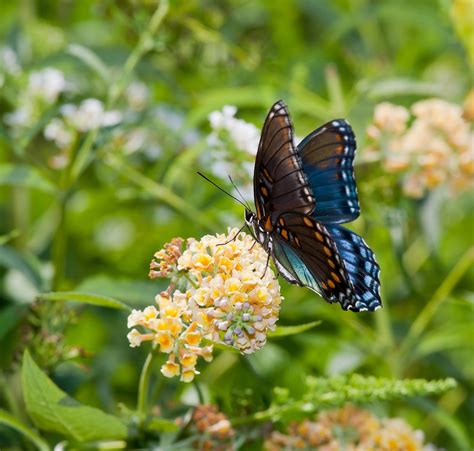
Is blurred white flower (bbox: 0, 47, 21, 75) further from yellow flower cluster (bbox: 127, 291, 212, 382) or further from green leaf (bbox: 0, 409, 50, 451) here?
yellow flower cluster (bbox: 127, 291, 212, 382)

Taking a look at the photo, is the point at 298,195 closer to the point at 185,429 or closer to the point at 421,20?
the point at 185,429

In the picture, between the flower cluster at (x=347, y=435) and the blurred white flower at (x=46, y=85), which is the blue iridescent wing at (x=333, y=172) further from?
the blurred white flower at (x=46, y=85)

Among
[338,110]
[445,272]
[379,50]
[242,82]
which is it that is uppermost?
Result: [379,50]

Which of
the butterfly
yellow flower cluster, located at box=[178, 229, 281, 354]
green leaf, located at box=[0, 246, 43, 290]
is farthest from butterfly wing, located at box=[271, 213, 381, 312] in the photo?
green leaf, located at box=[0, 246, 43, 290]

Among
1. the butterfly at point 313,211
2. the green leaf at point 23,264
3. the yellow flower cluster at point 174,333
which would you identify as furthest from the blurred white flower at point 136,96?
the yellow flower cluster at point 174,333

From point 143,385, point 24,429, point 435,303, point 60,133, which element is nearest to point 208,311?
point 143,385

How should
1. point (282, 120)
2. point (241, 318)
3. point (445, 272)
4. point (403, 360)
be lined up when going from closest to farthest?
point (241, 318)
point (282, 120)
point (403, 360)
point (445, 272)

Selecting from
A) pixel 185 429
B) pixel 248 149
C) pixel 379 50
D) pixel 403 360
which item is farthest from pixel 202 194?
pixel 379 50
